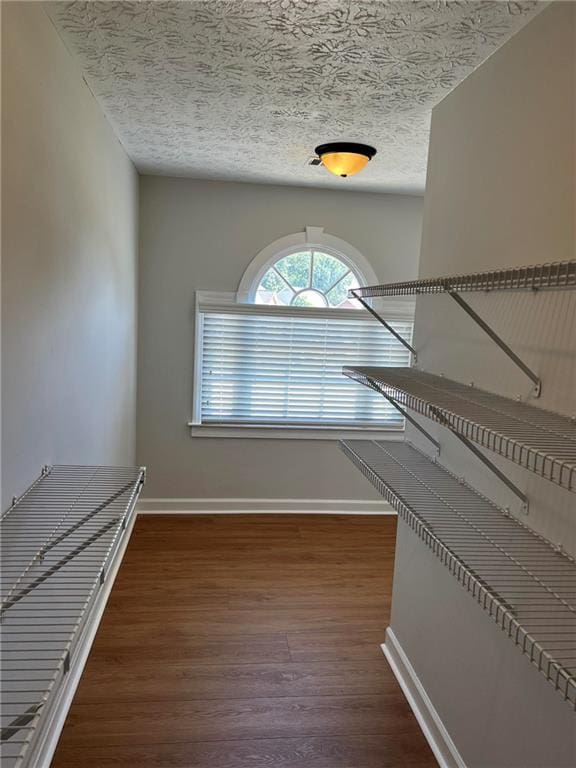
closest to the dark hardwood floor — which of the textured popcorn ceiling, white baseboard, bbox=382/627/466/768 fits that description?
white baseboard, bbox=382/627/466/768

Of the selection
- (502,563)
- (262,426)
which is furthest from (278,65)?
(262,426)

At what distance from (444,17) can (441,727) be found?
2278 millimetres

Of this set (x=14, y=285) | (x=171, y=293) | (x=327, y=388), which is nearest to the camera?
(x=14, y=285)

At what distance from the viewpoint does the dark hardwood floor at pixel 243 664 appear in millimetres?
2023

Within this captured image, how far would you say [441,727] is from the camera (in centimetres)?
200

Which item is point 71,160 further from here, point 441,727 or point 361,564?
point 361,564

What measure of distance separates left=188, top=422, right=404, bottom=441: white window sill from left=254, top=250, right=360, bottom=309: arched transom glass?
911 millimetres

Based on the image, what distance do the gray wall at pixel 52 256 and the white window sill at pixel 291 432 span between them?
1.20m

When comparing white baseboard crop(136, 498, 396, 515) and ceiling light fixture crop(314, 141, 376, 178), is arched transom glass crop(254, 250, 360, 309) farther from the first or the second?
white baseboard crop(136, 498, 396, 515)

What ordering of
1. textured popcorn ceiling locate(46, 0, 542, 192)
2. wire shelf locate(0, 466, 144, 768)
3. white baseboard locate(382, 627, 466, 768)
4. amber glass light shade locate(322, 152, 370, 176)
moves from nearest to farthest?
1. wire shelf locate(0, 466, 144, 768)
2. textured popcorn ceiling locate(46, 0, 542, 192)
3. white baseboard locate(382, 627, 466, 768)
4. amber glass light shade locate(322, 152, 370, 176)

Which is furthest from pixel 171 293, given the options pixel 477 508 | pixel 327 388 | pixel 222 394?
pixel 477 508

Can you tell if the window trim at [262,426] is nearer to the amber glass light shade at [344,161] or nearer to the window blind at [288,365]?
the window blind at [288,365]

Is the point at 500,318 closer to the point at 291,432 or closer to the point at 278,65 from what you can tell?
the point at 278,65

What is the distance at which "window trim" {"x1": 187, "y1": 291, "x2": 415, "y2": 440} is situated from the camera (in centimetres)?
404
